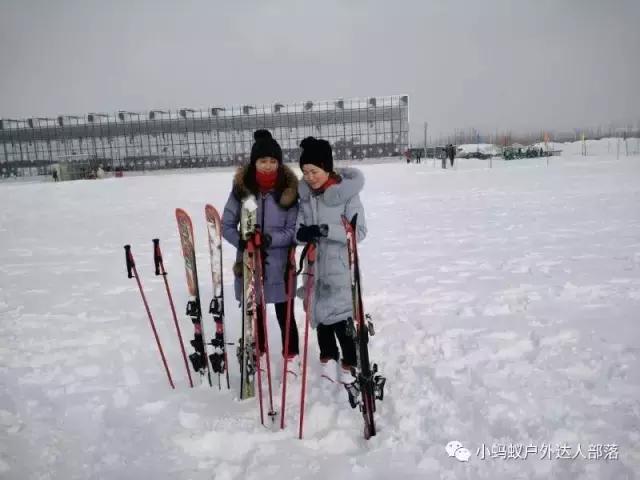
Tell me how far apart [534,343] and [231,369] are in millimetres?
2101

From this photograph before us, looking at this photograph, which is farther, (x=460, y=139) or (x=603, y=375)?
(x=460, y=139)

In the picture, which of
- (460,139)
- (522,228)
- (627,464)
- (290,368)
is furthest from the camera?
(460,139)

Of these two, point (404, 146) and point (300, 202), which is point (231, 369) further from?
point (404, 146)

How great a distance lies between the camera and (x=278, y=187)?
2490 millimetres

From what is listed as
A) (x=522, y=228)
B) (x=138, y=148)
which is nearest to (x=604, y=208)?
(x=522, y=228)

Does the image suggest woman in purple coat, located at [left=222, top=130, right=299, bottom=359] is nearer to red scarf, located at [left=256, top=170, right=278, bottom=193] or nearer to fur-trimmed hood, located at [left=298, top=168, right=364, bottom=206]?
red scarf, located at [left=256, top=170, right=278, bottom=193]

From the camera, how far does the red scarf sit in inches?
96.3

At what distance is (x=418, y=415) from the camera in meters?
2.29

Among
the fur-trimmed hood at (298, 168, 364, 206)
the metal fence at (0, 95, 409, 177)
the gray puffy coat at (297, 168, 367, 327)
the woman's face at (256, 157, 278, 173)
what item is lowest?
the gray puffy coat at (297, 168, 367, 327)

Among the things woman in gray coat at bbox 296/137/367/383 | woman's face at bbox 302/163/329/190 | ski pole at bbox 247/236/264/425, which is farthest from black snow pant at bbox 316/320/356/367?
woman's face at bbox 302/163/329/190

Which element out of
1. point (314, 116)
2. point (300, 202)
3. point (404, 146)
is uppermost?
point (314, 116)

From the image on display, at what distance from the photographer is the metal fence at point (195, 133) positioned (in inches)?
1868

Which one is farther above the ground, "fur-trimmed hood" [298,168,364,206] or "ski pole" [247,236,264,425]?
A: "fur-trimmed hood" [298,168,364,206]

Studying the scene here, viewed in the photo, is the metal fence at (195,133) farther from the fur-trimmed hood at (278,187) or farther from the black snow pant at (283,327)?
the fur-trimmed hood at (278,187)
